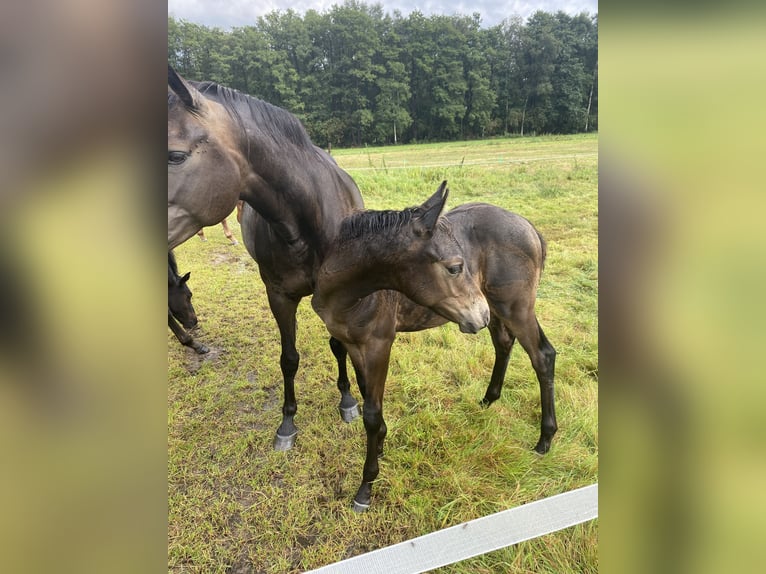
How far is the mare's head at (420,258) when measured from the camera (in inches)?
70.0

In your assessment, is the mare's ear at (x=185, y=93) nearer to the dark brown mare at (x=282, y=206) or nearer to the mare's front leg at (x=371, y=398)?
the dark brown mare at (x=282, y=206)

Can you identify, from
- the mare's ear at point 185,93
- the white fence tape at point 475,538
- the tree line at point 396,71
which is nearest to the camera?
the mare's ear at point 185,93

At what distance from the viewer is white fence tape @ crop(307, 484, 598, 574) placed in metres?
1.69

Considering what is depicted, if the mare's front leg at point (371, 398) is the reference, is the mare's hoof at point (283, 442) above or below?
below

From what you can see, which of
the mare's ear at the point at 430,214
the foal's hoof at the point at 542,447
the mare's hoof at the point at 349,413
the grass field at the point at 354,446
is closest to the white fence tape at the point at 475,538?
the grass field at the point at 354,446

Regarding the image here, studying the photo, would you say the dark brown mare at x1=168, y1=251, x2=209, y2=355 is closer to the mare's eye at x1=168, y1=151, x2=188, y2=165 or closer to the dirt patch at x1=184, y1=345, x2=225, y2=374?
the dirt patch at x1=184, y1=345, x2=225, y2=374

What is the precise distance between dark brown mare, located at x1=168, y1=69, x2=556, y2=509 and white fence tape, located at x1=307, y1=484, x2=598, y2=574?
58cm

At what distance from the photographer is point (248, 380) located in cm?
348

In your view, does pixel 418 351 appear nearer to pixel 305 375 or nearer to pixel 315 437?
pixel 305 375

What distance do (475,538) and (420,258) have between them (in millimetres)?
1271

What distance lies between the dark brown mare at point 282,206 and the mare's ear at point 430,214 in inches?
10.4

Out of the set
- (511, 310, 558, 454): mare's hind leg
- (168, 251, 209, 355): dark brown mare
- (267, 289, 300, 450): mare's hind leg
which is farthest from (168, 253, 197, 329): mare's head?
(511, 310, 558, 454): mare's hind leg
